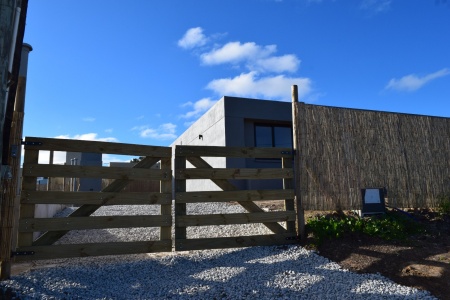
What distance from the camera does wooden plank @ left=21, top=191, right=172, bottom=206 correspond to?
4668 millimetres

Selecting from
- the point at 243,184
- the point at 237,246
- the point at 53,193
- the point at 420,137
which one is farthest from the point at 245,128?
the point at 53,193

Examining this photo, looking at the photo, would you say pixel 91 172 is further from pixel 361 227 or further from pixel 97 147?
pixel 361 227

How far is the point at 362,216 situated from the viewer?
650 cm

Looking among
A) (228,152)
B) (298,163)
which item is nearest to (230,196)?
(228,152)

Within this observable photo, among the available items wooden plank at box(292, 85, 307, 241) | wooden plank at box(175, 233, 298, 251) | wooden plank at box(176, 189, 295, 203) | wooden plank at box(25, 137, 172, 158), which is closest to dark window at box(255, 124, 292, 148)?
wooden plank at box(292, 85, 307, 241)

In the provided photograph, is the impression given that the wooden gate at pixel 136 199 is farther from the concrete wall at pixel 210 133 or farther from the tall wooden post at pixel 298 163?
the concrete wall at pixel 210 133

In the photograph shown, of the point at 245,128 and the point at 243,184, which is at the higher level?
the point at 245,128

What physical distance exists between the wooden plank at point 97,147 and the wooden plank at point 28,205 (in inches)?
4.7

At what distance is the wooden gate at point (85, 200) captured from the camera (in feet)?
15.3

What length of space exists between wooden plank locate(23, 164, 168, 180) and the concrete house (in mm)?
7880

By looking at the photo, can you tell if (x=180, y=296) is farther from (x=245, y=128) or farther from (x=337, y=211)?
(x=245, y=128)

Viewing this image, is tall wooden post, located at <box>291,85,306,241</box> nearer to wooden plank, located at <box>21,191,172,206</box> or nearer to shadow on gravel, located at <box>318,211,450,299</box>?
shadow on gravel, located at <box>318,211,450,299</box>

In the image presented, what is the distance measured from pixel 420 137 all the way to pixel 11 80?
7.78 m

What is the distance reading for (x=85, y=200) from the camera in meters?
4.92
